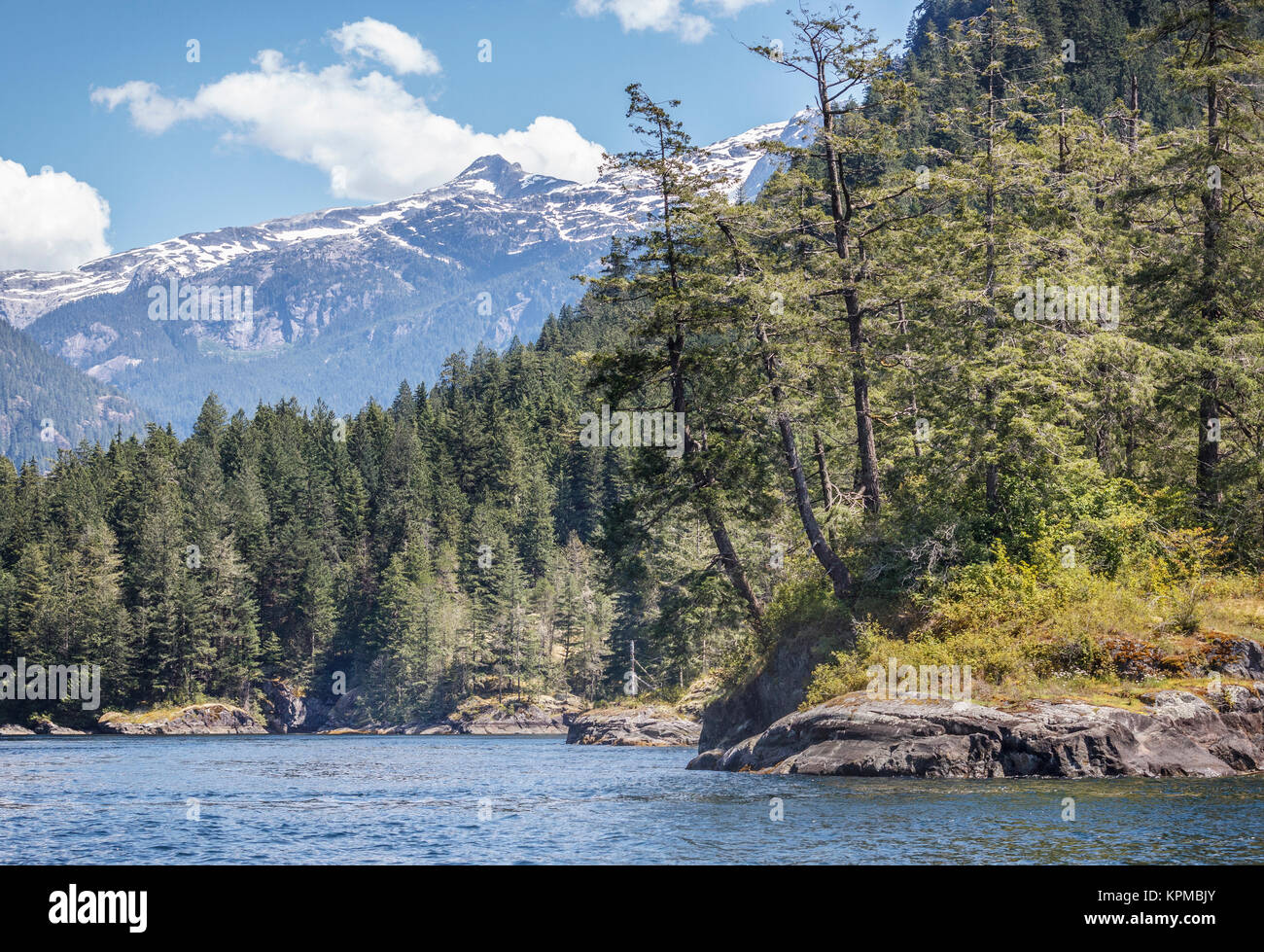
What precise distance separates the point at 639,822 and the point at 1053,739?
9.44m

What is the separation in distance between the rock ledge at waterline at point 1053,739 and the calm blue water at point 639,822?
3.37ft

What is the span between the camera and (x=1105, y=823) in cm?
1697

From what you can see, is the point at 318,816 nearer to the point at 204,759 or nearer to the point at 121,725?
the point at 204,759

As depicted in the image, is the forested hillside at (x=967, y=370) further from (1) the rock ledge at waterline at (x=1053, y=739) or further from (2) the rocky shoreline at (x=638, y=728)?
(2) the rocky shoreline at (x=638, y=728)

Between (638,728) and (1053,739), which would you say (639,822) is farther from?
(638,728)

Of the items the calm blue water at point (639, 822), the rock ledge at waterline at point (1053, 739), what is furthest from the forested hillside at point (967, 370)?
the calm blue water at point (639, 822)

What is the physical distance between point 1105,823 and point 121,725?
288 ft

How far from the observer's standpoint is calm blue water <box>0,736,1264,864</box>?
15820 millimetres

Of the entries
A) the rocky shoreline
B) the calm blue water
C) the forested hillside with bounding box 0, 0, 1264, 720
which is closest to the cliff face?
the forested hillside with bounding box 0, 0, 1264, 720

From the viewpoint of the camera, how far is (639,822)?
20.3 meters

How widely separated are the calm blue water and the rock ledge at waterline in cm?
103

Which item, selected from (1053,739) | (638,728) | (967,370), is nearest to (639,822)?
(1053,739)

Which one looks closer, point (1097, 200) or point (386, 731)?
point (1097, 200)

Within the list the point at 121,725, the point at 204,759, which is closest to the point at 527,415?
the point at 121,725
